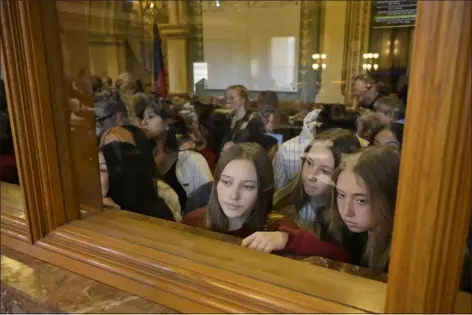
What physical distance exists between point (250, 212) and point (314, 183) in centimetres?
13

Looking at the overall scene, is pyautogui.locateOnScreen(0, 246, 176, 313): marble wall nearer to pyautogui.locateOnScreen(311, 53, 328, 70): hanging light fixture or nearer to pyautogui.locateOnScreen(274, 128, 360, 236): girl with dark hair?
pyautogui.locateOnScreen(274, 128, 360, 236): girl with dark hair

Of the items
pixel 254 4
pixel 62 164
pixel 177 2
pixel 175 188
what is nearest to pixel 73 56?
pixel 62 164

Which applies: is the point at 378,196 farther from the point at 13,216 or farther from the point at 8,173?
the point at 8,173

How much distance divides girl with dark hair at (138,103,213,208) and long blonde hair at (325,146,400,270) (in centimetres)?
32

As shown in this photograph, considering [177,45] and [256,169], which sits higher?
[177,45]

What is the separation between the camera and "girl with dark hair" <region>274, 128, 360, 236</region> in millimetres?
714

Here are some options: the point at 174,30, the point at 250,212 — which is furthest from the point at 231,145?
the point at 174,30

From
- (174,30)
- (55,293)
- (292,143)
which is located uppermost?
(174,30)

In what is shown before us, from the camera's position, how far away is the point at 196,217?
2.64ft

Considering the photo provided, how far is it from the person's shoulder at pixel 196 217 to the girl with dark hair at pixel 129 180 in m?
0.05

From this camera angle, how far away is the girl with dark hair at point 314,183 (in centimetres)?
71

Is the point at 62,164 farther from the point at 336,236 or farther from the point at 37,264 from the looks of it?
the point at 336,236

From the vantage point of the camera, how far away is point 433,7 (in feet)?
1.20

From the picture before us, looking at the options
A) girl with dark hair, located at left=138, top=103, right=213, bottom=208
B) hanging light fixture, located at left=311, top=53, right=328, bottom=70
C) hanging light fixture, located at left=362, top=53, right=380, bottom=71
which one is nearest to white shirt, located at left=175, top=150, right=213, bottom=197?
girl with dark hair, located at left=138, top=103, right=213, bottom=208
